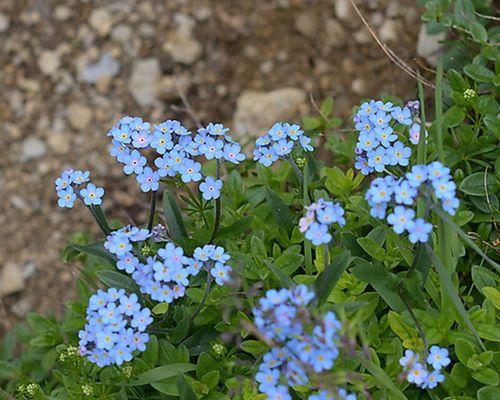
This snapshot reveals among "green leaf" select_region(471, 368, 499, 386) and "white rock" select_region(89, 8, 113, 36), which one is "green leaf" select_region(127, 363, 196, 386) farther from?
"white rock" select_region(89, 8, 113, 36)

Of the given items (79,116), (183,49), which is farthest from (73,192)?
(183,49)

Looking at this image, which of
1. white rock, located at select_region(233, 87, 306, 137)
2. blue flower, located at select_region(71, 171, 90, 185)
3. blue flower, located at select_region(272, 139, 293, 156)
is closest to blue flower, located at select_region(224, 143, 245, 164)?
blue flower, located at select_region(272, 139, 293, 156)

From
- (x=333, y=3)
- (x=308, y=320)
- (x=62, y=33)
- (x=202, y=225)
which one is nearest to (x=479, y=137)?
(x=202, y=225)

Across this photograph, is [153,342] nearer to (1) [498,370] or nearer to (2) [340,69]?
(1) [498,370]

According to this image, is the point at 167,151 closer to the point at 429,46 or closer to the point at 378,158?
the point at 378,158

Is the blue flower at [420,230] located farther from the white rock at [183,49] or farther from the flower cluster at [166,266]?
the white rock at [183,49]

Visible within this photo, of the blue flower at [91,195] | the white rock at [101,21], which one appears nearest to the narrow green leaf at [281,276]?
the blue flower at [91,195]
